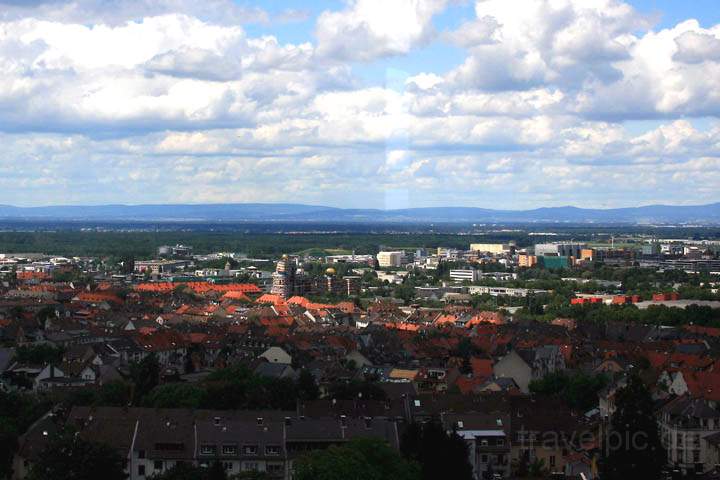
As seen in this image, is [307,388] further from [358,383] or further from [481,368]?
[481,368]

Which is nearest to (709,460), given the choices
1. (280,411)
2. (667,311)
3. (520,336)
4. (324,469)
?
(280,411)

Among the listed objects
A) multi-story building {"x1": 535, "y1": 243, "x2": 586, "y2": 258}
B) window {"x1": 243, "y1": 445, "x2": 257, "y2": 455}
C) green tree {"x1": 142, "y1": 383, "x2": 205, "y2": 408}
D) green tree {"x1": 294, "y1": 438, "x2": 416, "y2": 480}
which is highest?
green tree {"x1": 294, "y1": 438, "x2": 416, "y2": 480}

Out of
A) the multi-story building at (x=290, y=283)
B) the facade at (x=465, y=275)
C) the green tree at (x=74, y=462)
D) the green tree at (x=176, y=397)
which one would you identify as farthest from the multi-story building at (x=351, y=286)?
the green tree at (x=74, y=462)

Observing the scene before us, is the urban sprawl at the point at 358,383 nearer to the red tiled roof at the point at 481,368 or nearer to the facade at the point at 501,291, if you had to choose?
the red tiled roof at the point at 481,368

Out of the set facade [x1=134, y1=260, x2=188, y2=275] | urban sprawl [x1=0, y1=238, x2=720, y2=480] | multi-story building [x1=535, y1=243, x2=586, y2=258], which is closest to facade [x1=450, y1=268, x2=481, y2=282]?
urban sprawl [x1=0, y1=238, x2=720, y2=480]

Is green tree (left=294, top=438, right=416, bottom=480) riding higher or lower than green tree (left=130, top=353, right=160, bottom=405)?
higher

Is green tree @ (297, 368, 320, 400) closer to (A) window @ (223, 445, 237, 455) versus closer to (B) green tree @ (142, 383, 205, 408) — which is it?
(B) green tree @ (142, 383, 205, 408)

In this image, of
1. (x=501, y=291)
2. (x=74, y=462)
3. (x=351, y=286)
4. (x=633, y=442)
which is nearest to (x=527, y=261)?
(x=501, y=291)
